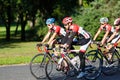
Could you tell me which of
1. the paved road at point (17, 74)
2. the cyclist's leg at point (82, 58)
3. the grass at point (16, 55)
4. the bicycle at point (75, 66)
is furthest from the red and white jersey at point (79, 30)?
the grass at point (16, 55)

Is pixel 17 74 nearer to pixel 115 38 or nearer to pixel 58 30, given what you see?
pixel 58 30

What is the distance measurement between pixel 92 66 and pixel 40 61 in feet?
5.04

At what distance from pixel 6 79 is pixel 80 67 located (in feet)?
7.56

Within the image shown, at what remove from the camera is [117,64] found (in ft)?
43.5

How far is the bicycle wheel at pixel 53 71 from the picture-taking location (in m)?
11.8

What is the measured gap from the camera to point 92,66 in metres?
12.2

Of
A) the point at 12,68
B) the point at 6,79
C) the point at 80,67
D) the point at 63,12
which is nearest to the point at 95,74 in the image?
the point at 80,67

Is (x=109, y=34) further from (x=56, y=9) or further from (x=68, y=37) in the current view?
(x=56, y=9)

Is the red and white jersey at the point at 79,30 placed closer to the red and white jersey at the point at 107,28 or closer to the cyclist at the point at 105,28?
the cyclist at the point at 105,28

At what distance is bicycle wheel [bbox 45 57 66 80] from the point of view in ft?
38.6

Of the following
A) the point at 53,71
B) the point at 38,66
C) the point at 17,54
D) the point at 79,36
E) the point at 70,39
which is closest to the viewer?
the point at 70,39

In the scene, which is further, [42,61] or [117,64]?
[117,64]

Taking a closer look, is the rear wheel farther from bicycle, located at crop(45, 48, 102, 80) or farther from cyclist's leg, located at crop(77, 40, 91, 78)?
cyclist's leg, located at crop(77, 40, 91, 78)

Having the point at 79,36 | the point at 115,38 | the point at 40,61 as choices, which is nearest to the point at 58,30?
the point at 79,36
